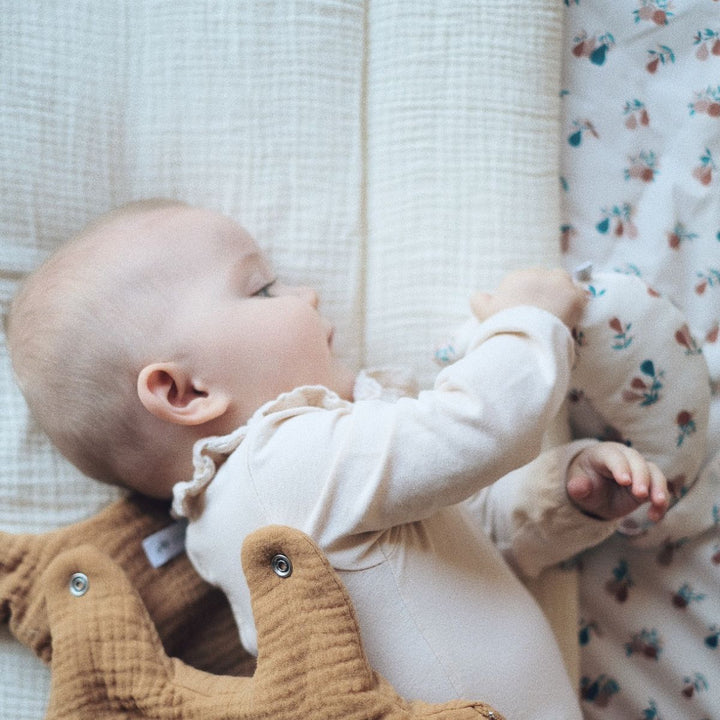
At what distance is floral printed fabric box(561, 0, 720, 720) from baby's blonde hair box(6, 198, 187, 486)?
0.67m

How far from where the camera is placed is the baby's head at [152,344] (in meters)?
0.85

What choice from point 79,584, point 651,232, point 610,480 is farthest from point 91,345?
point 651,232

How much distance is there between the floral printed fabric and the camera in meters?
1.11

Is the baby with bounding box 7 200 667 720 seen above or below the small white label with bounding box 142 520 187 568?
above

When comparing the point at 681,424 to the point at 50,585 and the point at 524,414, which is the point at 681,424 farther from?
the point at 50,585

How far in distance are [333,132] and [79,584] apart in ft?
2.29

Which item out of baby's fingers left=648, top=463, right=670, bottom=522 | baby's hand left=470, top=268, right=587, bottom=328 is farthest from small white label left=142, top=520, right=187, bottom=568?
baby's fingers left=648, top=463, right=670, bottom=522

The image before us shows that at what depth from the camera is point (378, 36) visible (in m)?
1.11

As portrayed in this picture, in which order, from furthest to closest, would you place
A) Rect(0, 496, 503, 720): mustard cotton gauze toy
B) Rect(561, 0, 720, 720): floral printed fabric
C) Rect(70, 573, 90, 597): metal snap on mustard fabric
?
Rect(561, 0, 720, 720): floral printed fabric
Rect(70, 573, 90, 597): metal snap on mustard fabric
Rect(0, 496, 503, 720): mustard cotton gauze toy

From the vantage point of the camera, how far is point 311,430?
808mm

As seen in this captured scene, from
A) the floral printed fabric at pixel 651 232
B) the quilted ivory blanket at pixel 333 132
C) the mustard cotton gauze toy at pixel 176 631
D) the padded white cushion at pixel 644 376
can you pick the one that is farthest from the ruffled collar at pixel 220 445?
the floral printed fabric at pixel 651 232

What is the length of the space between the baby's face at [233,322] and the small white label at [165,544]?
0.22 meters

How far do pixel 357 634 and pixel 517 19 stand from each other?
2.83 ft

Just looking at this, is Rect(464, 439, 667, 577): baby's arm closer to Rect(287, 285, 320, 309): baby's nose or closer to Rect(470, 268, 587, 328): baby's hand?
Rect(470, 268, 587, 328): baby's hand
